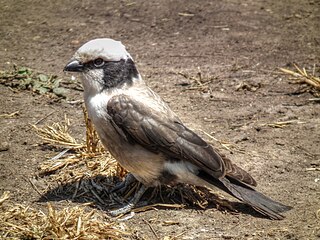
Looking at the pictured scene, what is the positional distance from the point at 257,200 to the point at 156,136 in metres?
1.06

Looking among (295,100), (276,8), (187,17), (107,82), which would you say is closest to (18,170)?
(107,82)

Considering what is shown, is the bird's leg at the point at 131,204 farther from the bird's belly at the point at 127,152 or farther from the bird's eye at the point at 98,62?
the bird's eye at the point at 98,62

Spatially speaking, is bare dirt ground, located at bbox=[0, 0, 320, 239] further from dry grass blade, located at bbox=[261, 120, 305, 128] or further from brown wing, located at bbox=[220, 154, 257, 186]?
brown wing, located at bbox=[220, 154, 257, 186]

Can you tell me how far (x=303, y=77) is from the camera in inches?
328

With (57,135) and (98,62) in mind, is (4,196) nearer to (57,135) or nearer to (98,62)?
(57,135)

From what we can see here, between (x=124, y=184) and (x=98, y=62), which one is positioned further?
(x=124, y=184)

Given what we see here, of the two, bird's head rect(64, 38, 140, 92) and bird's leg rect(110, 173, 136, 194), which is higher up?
bird's head rect(64, 38, 140, 92)

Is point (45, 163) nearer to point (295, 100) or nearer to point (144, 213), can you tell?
point (144, 213)

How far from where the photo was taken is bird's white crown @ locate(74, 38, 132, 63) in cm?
575

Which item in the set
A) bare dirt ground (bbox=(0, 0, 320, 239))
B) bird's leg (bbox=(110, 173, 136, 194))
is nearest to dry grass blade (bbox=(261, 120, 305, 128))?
bare dirt ground (bbox=(0, 0, 320, 239))

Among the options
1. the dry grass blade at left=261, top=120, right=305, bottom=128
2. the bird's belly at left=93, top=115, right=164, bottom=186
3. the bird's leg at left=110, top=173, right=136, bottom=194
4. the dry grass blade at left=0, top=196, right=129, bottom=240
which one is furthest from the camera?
the dry grass blade at left=261, top=120, right=305, bottom=128

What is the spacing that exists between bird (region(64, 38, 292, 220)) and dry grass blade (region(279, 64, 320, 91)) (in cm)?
278

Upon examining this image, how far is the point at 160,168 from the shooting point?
5.79 m

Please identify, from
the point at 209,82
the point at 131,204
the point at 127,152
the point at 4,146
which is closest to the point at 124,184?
the point at 131,204
